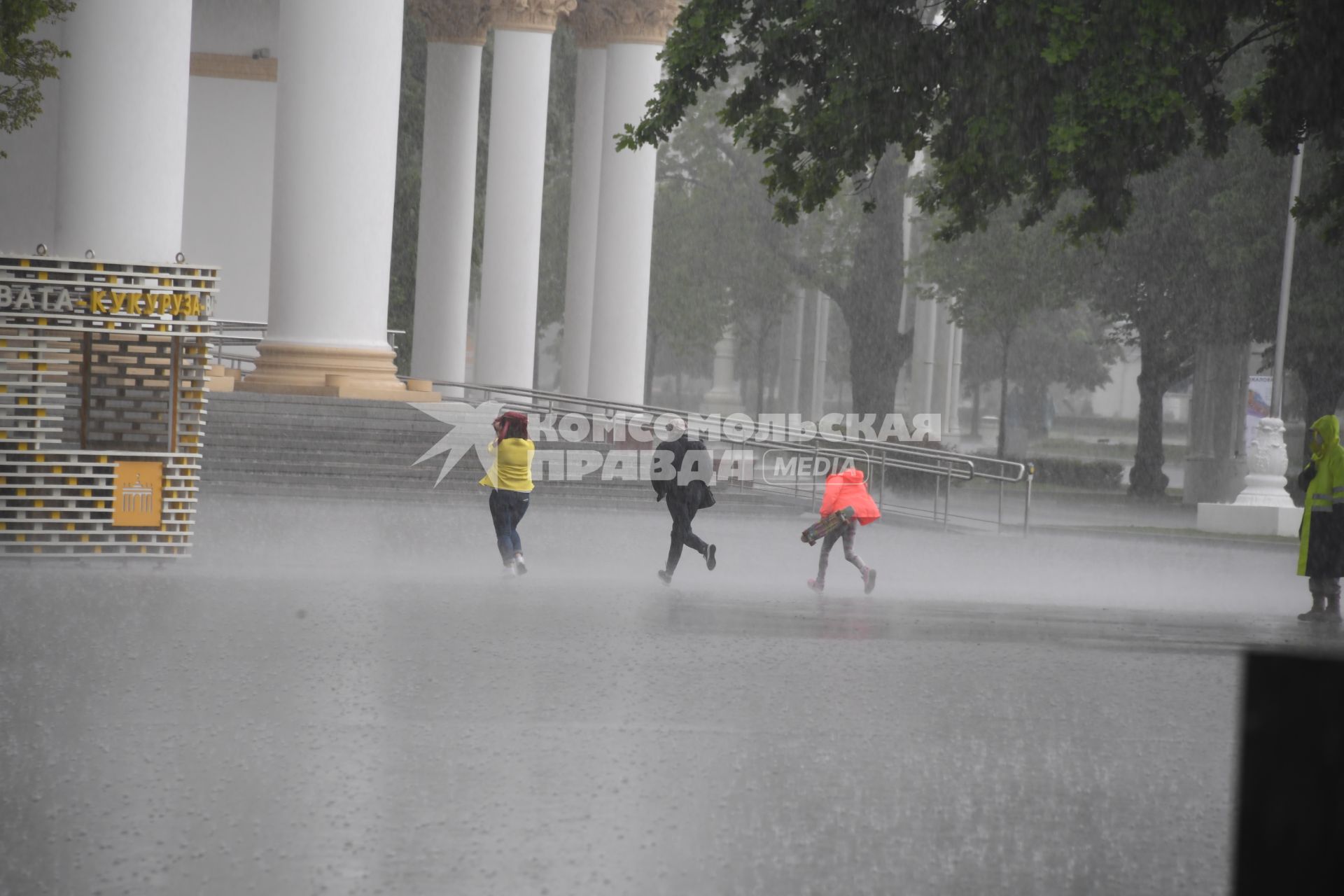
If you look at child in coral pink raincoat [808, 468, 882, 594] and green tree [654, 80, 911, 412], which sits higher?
green tree [654, 80, 911, 412]

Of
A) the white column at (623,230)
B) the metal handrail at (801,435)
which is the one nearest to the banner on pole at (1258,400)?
the metal handrail at (801,435)

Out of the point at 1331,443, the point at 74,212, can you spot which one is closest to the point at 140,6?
the point at 74,212

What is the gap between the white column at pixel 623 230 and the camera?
2859 centimetres

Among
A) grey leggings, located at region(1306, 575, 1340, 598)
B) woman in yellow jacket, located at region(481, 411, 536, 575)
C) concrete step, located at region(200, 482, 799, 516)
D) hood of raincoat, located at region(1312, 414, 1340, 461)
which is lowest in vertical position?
concrete step, located at region(200, 482, 799, 516)

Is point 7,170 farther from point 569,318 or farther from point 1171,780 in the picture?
point 1171,780

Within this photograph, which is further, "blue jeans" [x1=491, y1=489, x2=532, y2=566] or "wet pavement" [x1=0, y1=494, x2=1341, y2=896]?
"blue jeans" [x1=491, y1=489, x2=532, y2=566]

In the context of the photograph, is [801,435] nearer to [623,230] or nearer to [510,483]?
[623,230]

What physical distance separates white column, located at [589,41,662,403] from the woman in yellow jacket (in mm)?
14343

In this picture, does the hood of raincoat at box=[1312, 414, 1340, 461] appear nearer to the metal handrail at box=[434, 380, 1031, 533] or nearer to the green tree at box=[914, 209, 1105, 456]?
the metal handrail at box=[434, 380, 1031, 533]

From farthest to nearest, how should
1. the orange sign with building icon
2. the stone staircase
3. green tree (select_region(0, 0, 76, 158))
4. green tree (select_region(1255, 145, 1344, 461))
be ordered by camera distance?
green tree (select_region(1255, 145, 1344, 461))
the stone staircase
green tree (select_region(0, 0, 76, 158))
the orange sign with building icon

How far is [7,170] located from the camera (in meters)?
32.4

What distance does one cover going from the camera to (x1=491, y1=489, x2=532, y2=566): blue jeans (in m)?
14.1

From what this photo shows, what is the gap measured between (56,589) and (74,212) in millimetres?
6951

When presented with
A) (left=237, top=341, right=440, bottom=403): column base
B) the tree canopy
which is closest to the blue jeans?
→ the tree canopy
